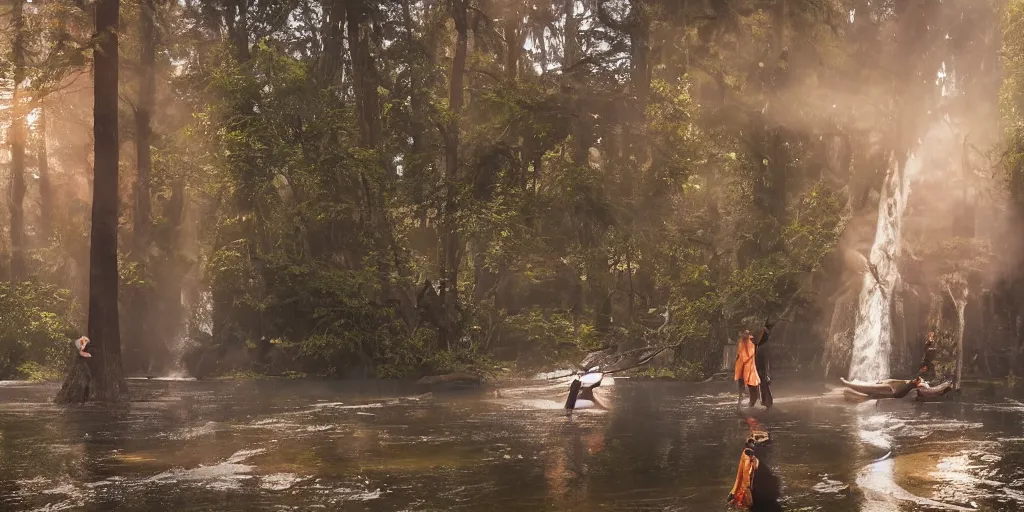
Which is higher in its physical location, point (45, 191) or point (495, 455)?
point (45, 191)

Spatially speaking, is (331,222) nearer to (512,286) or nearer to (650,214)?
(512,286)

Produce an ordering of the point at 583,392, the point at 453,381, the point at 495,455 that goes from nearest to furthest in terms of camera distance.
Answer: the point at 495,455, the point at 583,392, the point at 453,381

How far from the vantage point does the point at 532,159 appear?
39.1 m

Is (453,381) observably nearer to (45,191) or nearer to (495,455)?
(495,455)

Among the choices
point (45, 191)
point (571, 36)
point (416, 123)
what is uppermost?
point (571, 36)

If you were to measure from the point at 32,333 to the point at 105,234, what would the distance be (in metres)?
14.4

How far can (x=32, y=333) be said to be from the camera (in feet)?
123

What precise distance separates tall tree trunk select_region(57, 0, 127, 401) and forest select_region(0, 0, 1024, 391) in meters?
7.57

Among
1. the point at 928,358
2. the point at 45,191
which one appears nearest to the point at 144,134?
the point at 45,191

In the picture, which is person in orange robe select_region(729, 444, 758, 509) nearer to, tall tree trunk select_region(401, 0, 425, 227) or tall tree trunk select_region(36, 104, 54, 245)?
tall tree trunk select_region(401, 0, 425, 227)

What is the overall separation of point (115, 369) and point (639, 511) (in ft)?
63.8

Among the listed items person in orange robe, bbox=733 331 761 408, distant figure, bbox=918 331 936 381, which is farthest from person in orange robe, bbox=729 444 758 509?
distant figure, bbox=918 331 936 381

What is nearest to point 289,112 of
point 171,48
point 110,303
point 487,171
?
point 487,171

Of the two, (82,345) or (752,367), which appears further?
(82,345)
